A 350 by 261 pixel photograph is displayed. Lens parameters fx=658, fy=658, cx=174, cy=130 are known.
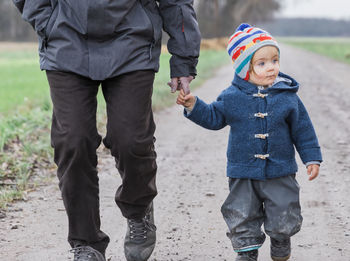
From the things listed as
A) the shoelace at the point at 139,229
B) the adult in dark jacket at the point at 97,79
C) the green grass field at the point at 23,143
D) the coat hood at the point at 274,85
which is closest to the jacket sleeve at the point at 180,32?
the adult in dark jacket at the point at 97,79

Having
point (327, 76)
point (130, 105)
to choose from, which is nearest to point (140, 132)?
point (130, 105)

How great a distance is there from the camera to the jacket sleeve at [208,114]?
3.31 meters

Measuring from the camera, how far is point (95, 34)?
299 centimetres

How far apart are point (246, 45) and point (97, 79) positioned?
0.79 m

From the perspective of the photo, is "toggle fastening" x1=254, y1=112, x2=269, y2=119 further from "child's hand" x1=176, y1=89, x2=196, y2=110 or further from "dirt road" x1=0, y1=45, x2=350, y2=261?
"dirt road" x1=0, y1=45, x2=350, y2=261

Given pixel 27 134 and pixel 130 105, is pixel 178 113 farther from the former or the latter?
pixel 130 105

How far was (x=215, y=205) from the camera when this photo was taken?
485 centimetres

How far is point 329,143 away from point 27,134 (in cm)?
336

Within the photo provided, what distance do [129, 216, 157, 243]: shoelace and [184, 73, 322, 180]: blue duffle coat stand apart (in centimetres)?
54

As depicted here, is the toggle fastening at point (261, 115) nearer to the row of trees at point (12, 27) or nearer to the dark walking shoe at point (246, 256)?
the dark walking shoe at point (246, 256)

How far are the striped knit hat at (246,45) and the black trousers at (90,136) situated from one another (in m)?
0.46

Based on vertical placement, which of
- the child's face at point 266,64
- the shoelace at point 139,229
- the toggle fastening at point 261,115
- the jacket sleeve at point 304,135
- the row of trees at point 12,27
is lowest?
the row of trees at point 12,27

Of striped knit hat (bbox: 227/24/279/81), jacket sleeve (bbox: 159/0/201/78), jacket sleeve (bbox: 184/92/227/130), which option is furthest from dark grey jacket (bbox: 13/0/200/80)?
striped knit hat (bbox: 227/24/279/81)

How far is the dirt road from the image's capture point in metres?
3.82
